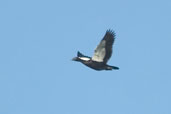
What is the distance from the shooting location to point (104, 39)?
10981 centimetres

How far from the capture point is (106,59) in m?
110

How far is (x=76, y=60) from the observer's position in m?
113

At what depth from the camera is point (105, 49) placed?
10981 cm

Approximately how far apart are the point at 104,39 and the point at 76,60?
391 cm

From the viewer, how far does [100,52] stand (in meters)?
110

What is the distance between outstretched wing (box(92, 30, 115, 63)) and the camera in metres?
110

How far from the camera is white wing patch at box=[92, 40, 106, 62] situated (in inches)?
4321

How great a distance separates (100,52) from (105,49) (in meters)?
0.51

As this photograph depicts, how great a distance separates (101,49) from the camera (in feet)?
361

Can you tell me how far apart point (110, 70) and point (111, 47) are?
74.1 inches

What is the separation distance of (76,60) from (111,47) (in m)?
4.03

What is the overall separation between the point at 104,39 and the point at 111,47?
A: 2.68 ft

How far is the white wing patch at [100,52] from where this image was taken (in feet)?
360

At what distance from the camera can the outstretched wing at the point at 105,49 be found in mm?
109750
